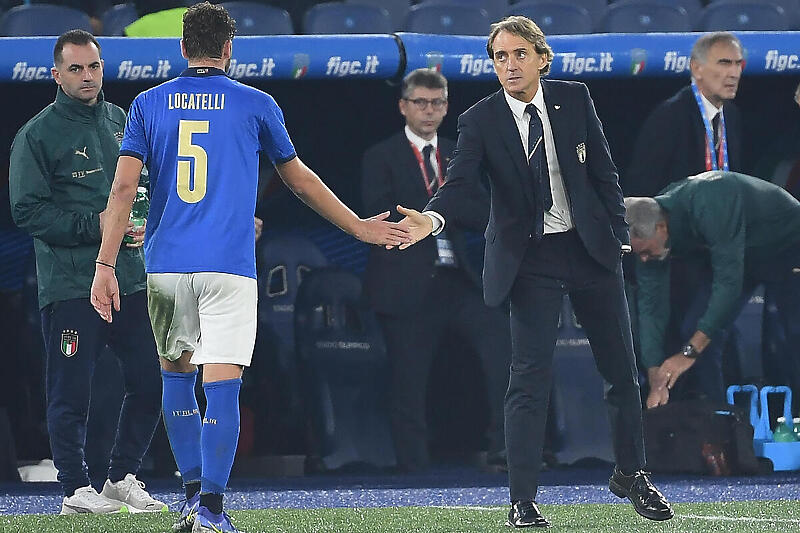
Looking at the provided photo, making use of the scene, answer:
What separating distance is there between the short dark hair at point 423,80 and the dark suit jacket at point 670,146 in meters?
1.11

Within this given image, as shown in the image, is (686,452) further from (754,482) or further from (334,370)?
(334,370)

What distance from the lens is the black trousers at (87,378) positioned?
19.8 feet

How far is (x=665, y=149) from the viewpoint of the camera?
7.95 meters

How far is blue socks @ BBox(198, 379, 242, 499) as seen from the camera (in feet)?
15.3

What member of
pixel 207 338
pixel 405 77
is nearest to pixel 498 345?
pixel 405 77

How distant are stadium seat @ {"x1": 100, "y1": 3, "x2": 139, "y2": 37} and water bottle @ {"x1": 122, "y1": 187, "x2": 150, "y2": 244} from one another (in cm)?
244

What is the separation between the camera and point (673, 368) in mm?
7625

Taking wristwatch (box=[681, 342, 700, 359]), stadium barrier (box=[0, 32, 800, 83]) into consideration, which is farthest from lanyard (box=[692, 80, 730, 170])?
wristwatch (box=[681, 342, 700, 359])

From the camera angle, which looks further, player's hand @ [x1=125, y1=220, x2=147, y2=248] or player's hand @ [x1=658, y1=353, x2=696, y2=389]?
player's hand @ [x1=658, y1=353, x2=696, y2=389]

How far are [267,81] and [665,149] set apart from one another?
204 centimetres

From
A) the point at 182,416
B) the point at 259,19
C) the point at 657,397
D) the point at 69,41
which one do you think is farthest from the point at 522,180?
the point at 259,19

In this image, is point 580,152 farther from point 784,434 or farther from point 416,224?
point 784,434

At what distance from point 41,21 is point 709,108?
3.54 meters

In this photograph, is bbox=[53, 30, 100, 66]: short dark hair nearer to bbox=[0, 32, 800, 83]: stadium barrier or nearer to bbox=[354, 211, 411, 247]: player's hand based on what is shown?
bbox=[0, 32, 800, 83]: stadium barrier
